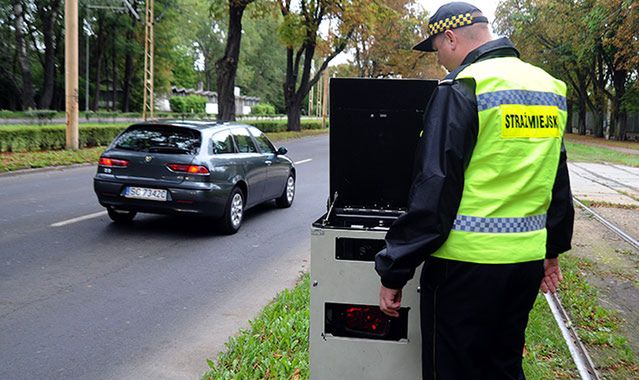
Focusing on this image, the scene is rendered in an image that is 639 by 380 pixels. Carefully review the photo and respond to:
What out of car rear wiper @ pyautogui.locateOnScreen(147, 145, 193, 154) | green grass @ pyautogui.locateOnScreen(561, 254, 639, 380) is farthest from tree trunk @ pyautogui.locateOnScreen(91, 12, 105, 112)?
green grass @ pyautogui.locateOnScreen(561, 254, 639, 380)

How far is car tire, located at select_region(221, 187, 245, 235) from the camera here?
8.31 m

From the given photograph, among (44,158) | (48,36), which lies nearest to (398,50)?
(48,36)

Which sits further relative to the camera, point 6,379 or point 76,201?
point 76,201

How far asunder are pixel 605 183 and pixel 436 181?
16097 millimetres

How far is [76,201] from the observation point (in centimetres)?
1045

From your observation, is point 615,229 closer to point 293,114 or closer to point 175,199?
point 175,199

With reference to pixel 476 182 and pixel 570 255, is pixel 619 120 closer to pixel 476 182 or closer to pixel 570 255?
pixel 570 255

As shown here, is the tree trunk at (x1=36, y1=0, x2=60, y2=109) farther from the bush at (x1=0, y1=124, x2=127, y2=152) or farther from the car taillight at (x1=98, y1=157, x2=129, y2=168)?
the car taillight at (x1=98, y1=157, x2=129, y2=168)

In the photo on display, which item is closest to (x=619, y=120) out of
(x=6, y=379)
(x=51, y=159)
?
(x=51, y=159)

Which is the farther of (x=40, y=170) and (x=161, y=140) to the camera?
(x=40, y=170)

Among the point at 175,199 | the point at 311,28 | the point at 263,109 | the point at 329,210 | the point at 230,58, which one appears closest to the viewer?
the point at 329,210

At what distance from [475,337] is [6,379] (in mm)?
3065

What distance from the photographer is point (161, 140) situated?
26.9ft

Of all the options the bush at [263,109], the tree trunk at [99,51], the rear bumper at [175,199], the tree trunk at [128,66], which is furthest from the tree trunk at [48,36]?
the bush at [263,109]
